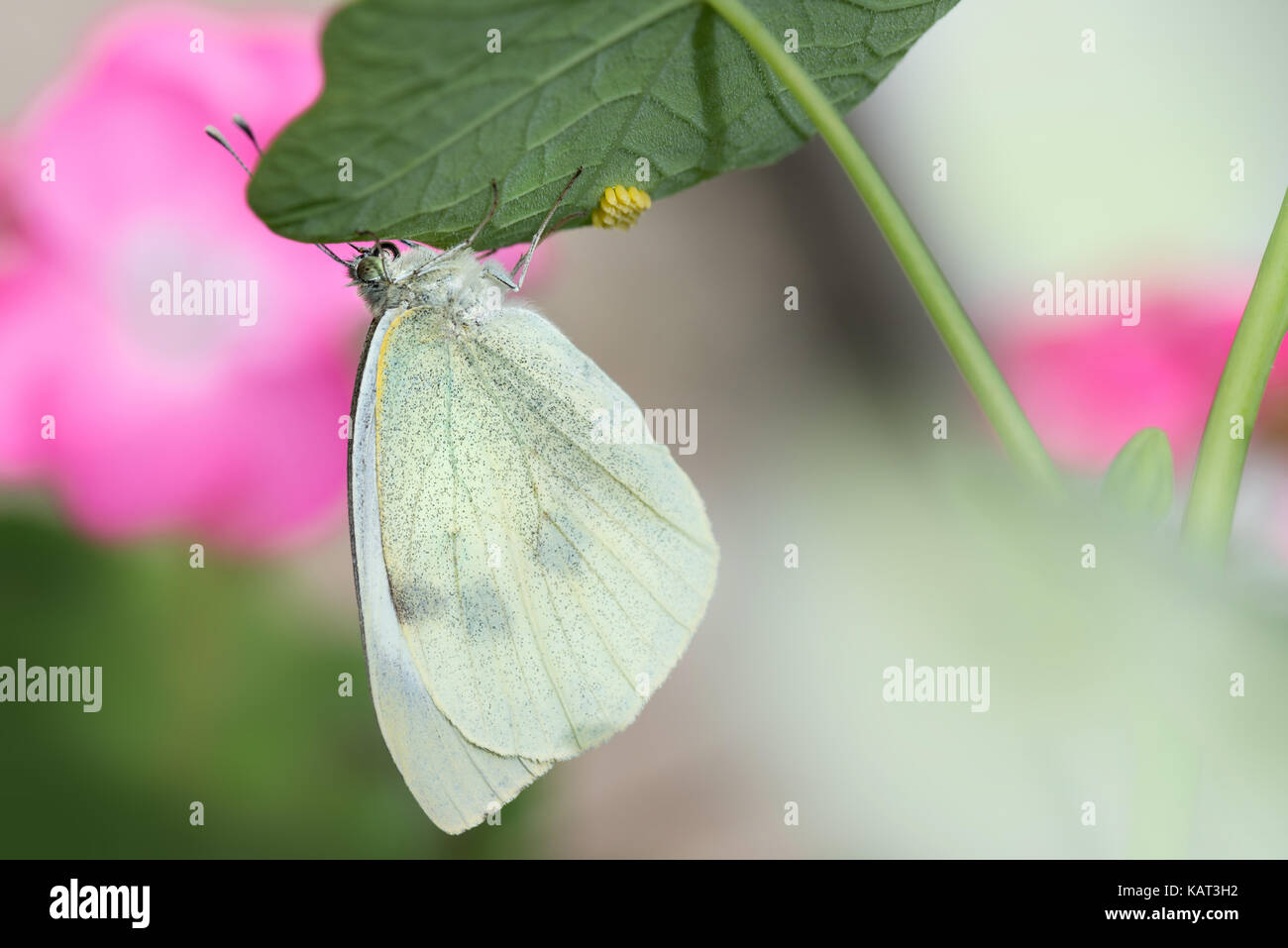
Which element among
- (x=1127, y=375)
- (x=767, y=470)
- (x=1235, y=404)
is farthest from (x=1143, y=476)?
(x=767, y=470)

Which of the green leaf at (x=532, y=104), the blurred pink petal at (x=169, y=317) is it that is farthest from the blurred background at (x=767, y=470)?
the green leaf at (x=532, y=104)

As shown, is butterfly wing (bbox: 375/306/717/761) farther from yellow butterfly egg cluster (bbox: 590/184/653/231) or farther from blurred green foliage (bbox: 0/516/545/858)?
blurred green foliage (bbox: 0/516/545/858)

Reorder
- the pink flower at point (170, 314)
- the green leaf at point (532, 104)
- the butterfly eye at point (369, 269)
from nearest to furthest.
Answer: the green leaf at point (532, 104), the butterfly eye at point (369, 269), the pink flower at point (170, 314)

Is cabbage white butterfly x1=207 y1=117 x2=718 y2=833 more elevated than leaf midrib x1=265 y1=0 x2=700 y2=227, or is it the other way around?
leaf midrib x1=265 y1=0 x2=700 y2=227

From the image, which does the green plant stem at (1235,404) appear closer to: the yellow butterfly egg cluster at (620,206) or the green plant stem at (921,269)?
the green plant stem at (921,269)

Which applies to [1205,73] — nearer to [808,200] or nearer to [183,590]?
[808,200]

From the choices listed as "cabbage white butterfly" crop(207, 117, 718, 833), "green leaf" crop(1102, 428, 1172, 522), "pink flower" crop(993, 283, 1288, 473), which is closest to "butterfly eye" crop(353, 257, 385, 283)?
"cabbage white butterfly" crop(207, 117, 718, 833)

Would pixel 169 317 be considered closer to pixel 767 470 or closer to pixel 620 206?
pixel 620 206
